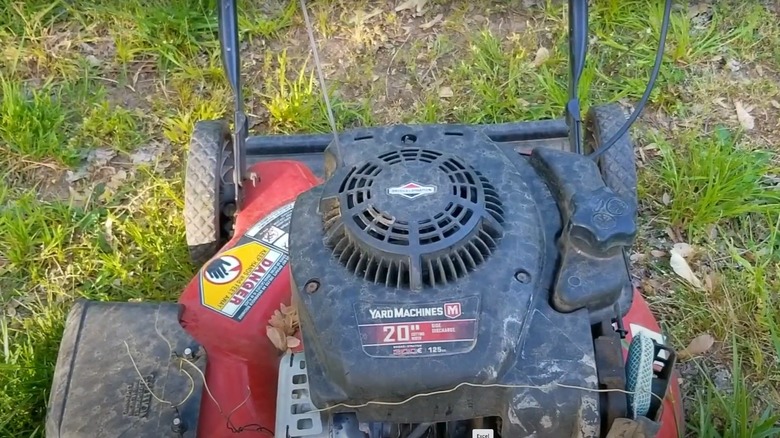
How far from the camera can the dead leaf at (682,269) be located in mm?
2240

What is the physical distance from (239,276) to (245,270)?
0.7 inches

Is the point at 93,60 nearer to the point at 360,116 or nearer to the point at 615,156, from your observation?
the point at 360,116

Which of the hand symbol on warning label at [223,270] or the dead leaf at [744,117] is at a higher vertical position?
the dead leaf at [744,117]

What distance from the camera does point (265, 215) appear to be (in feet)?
6.58

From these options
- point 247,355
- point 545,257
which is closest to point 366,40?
point 247,355

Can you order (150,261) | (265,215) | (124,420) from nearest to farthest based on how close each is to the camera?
1. (124,420)
2. (265,215)
3. (150,261)

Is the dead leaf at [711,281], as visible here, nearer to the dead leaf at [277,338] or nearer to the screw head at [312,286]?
the dead leaf at [277,338]

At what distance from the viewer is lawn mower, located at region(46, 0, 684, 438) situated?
130cm

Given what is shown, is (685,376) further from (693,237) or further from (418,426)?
(418,426)

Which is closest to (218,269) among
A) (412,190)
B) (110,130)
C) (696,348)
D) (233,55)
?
(233,55)

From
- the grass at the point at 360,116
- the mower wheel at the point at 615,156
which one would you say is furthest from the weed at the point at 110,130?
the mower wheel at the point at 615,156

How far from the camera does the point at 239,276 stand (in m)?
1.87

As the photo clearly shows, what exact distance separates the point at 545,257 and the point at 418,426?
36 centimetres

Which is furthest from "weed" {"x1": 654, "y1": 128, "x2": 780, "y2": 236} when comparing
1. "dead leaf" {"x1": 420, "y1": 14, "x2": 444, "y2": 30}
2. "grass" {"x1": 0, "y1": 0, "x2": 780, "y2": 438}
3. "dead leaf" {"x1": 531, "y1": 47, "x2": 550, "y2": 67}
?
"dead leaf" {"x1": 420, "y1": 14, "x2": 444, "y2": 30}
